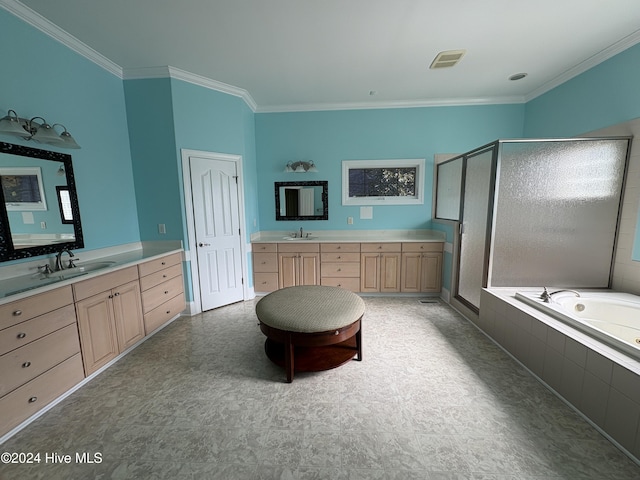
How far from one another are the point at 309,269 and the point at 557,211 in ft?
9.29

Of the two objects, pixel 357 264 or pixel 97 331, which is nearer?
pixel 97 331

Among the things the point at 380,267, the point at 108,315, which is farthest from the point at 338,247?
the point at 108,315

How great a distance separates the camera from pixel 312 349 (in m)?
2.23

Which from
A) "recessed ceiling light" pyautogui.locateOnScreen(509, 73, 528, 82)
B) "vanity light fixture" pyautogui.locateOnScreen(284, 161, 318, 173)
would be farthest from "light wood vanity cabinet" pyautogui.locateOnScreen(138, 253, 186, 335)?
"recessed ceiling light" pyautogui.locateOnScreen(509, 73, 528, 82)

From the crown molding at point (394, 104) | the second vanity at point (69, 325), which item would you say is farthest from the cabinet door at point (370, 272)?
the second vanity at point (69, 325)

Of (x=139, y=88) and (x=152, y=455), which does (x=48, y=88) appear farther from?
(x=152, y=455)

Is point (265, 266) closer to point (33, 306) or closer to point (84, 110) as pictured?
point (33, 306)

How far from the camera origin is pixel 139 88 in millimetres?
2709

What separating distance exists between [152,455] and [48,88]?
9.46 feet

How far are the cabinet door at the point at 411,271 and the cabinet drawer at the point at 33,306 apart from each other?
349 cm

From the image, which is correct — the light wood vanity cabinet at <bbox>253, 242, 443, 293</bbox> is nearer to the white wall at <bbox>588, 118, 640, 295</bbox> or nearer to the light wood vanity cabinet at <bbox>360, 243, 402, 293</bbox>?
the light wood vanity cabinet at <bbox>360, 243, 402, 293</bbox>

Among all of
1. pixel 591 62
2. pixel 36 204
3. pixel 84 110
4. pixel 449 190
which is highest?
pixel 591 62

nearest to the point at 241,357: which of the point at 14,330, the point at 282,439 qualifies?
the point at 282,439

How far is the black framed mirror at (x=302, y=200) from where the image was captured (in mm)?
3852
